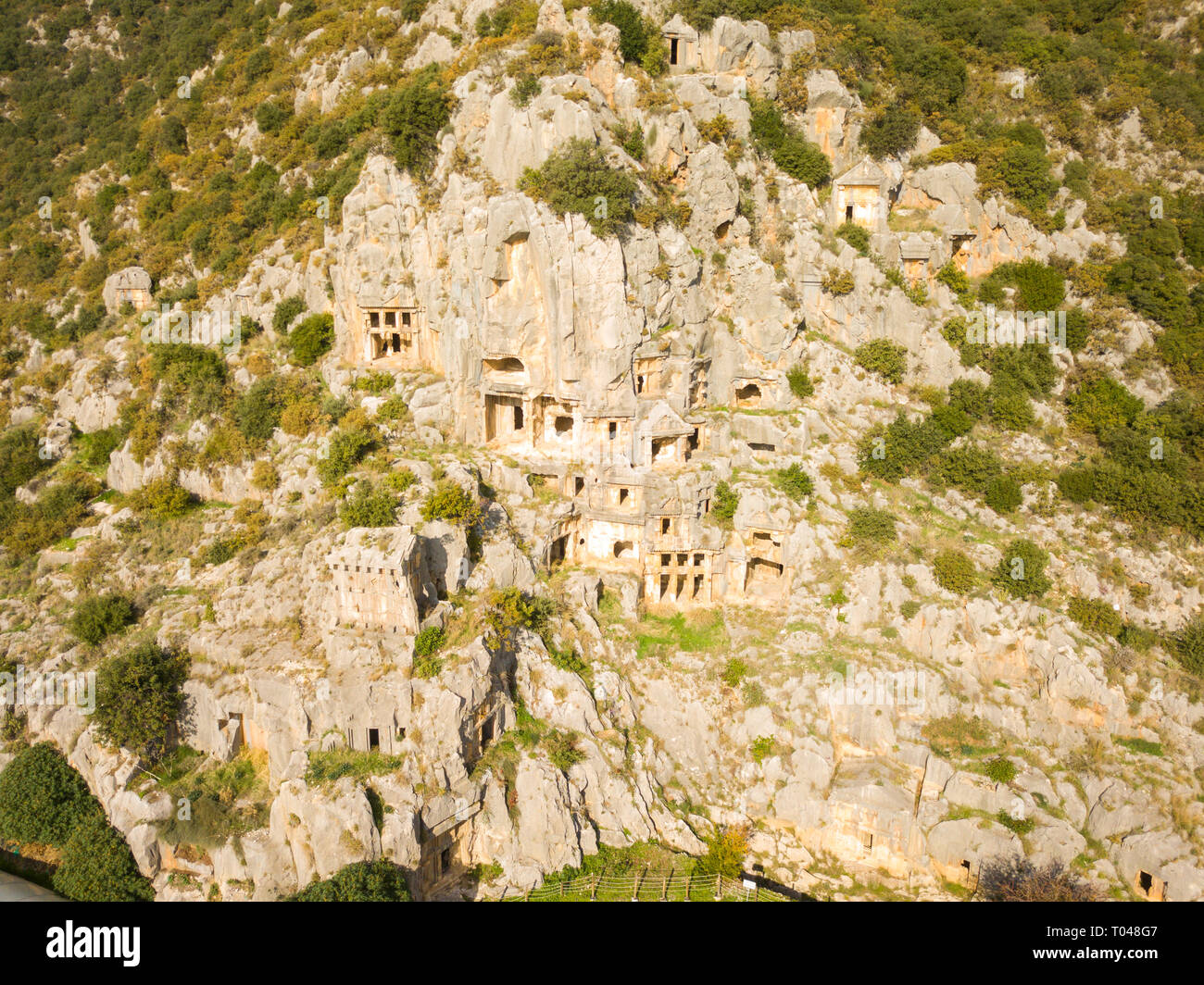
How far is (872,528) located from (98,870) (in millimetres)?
33296

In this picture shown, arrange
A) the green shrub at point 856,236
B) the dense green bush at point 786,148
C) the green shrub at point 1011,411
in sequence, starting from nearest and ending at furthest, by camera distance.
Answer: the green shrub at point 1011,411, the green shrub at point 856,236, the dense green bush at point 786,148

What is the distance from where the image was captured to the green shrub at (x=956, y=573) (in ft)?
109

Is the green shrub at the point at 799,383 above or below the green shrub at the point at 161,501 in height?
above

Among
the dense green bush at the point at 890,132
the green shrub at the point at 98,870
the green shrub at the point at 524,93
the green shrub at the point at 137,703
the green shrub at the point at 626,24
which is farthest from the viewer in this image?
the dense green bush at the point at 890,132

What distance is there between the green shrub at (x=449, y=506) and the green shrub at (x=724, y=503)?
11306mm

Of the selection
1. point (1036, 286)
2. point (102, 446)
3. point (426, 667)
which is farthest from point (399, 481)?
point (1036, 286)

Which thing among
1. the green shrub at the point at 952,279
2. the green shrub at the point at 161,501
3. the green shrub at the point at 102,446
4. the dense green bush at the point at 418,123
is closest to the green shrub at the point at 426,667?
the green shrub at the point at 161,501

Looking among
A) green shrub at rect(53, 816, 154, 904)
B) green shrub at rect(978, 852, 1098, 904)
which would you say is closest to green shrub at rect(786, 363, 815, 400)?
green shrub at rect(978, 852, 1098, 904)

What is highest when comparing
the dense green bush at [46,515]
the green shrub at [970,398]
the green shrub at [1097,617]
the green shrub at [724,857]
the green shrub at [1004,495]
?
the green shrub at [970,398]

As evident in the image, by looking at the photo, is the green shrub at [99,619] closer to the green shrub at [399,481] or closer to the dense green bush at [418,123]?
the green shrub at [399,481]

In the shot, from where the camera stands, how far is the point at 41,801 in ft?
97.4

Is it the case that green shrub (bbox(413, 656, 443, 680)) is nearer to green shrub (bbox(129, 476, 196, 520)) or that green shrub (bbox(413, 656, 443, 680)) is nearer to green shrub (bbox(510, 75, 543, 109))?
green shrub (bbox(129, 476, 196, 520))

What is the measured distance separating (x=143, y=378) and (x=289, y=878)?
3041cm

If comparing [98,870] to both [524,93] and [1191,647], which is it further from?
[1191,647]
